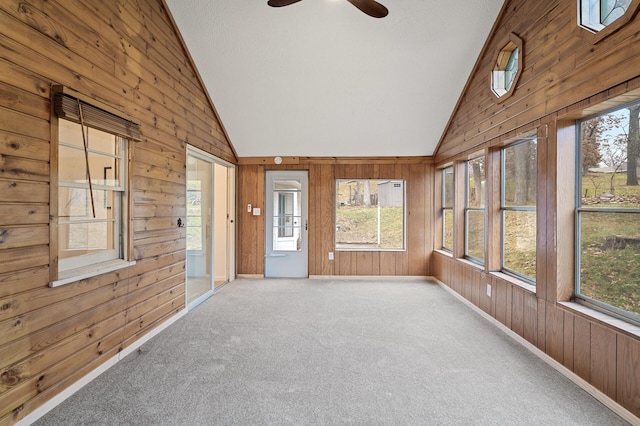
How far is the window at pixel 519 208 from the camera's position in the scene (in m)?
2.95

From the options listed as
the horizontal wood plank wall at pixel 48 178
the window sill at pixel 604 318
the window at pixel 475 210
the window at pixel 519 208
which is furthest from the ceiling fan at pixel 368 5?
the window sill at pixel 604 318

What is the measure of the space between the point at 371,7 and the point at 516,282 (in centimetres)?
285

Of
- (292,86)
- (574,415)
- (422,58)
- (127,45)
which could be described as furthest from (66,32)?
(574,415)

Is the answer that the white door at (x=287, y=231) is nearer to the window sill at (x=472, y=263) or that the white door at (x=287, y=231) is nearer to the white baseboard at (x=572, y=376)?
the window sill at (x=472, y=263)

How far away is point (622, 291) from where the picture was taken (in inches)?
80.4

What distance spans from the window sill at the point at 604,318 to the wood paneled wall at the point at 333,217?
10.1ft

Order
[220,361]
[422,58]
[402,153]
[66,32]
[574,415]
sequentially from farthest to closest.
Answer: [402,153] < [422,58] < [220,361] < [66,32] < [574,415]

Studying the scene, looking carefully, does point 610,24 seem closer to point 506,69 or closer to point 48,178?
point 506,69

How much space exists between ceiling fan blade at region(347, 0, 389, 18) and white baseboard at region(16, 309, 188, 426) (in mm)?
3408

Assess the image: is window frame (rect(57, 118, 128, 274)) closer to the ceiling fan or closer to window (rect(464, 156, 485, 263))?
the ceiling fan

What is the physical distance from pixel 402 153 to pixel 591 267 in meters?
3.42

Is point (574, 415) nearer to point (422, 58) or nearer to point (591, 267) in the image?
point (591, 267)

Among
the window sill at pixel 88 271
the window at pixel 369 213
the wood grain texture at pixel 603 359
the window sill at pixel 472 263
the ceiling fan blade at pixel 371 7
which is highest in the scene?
the ceiling fan blade at pixel 371 7

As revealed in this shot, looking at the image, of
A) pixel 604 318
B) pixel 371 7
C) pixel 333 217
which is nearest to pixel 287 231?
pixel 333 217
